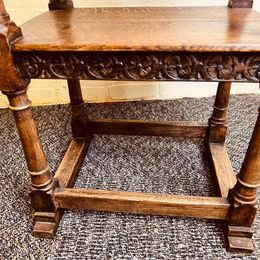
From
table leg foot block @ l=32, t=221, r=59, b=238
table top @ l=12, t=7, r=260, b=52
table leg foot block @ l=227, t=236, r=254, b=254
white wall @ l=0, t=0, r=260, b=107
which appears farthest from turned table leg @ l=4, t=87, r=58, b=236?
white wall @ l=0, t=0, r=260, b=107

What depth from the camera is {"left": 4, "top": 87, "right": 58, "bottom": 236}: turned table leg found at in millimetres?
646

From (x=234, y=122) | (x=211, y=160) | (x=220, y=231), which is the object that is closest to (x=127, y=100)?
(x=234, y=122)

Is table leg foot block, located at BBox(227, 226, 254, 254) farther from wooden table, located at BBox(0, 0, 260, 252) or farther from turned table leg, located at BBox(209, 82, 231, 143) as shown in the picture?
turned table leg, located at BBox(209, 82, 231, 143)

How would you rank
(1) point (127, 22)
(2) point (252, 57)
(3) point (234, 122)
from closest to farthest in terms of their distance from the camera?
(2) point (252, 57), (1) point (127, 22), (3) point (234, 122)

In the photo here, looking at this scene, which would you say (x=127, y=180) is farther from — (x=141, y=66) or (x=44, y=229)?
(x=141, y=66)

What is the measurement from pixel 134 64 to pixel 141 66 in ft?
0.05

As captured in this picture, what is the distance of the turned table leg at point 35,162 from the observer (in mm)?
646

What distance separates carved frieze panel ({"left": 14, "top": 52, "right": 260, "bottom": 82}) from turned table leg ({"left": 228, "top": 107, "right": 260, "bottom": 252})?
141 mm

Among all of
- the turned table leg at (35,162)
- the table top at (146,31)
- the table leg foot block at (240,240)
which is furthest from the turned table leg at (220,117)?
the turned table leg at (35,162)

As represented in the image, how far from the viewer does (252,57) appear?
54 cm

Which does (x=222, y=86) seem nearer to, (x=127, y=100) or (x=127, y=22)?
(x=127, y=22)

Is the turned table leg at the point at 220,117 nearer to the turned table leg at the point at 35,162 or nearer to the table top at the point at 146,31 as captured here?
the table top at the point at 146,31

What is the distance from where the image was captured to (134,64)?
58 cm

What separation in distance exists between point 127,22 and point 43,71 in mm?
255
